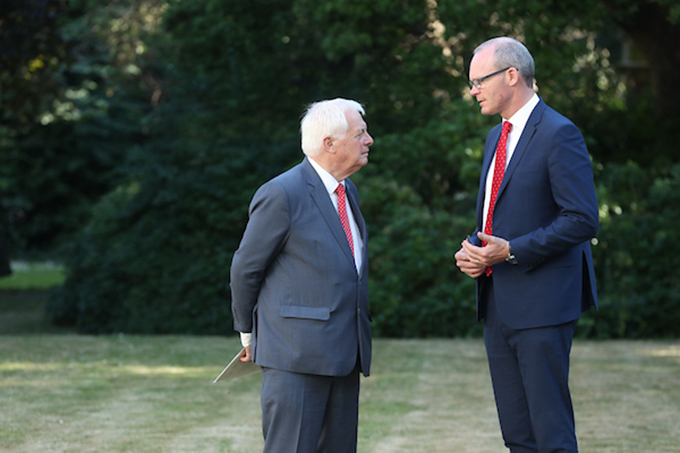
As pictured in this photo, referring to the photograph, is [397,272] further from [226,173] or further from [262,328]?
[262,328]

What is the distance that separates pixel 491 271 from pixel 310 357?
89cm

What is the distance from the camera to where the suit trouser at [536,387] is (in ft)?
10.6

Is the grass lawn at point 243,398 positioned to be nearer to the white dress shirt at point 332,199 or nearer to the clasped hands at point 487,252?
the white dress shirt at point 332,199

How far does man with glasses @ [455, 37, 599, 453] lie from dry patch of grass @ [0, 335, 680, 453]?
1.85m

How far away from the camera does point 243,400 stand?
652 centimetres

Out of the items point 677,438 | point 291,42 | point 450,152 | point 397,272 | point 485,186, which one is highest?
point 291,42

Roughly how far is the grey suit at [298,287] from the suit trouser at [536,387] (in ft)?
2.05

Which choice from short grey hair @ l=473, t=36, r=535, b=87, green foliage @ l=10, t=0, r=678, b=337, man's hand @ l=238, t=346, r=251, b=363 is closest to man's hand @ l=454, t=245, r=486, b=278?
short grey hair @ l=473, t=36, r=535, b=87

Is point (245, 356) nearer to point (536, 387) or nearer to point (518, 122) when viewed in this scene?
point (536, 387)

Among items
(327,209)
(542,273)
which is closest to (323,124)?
(327,209)

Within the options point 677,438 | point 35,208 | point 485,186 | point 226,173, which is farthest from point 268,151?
point 35,208

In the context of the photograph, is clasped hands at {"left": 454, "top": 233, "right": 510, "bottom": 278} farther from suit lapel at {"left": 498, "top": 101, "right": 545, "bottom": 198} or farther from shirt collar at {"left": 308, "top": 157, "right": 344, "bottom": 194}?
shirt collar at {"left": 308, "top": 157, "right": 344, "bottom": 194}

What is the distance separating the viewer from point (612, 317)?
10695mm

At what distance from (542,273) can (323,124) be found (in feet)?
3.54
